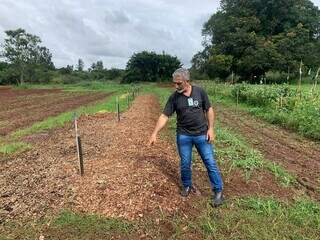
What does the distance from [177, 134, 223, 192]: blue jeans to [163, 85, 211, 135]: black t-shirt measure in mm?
101

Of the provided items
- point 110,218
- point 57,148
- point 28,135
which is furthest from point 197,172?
point 28,135

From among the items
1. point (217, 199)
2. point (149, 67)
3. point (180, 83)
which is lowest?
point (149, 67)

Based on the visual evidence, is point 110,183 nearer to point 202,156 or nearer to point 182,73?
point 202,156

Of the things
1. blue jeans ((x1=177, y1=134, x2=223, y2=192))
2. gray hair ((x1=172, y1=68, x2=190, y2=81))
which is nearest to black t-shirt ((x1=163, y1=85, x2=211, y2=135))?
blue jeans ((x1=177, y1=134, x2=223, y2=192))

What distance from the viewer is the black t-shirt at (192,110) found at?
674cm

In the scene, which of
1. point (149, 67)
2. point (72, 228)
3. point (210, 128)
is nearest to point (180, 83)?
point (210, 128)

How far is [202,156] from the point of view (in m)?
6.86

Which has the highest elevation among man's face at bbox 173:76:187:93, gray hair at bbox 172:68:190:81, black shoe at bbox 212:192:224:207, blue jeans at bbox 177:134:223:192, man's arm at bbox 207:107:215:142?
gray hair at bbox 172:68:190:81

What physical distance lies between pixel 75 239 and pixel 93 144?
5532mm

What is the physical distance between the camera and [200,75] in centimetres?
5691

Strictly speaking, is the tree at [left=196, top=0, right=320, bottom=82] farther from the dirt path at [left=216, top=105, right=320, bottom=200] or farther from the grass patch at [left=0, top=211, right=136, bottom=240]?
the grass patch at [left=0, top=211, right=136, bottom=240]

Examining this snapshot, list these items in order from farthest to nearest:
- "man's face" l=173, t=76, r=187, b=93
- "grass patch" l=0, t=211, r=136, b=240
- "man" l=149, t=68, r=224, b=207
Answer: "man" l=149, t=68, r=224, b=207
"man's face" l=173, t=76, r=187, b=93
"grass patch" l=0, t=211, r=136, b=240

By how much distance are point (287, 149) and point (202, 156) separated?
5.51 metres

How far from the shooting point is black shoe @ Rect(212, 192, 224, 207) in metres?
6.59
